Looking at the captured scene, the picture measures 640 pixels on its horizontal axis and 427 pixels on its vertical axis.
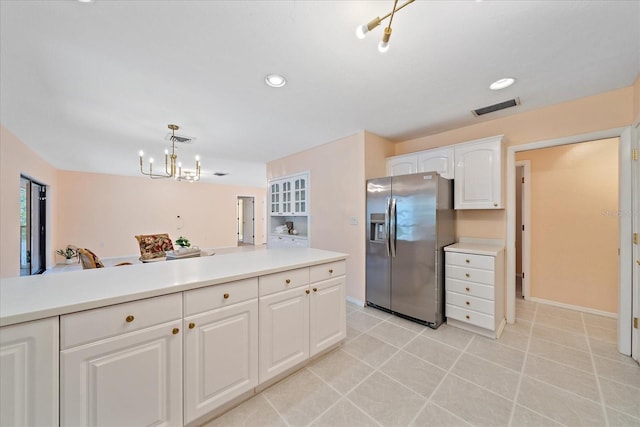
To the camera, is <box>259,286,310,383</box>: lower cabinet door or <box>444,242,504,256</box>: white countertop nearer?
<box>259,286,310,383</box>: lower cabinet door

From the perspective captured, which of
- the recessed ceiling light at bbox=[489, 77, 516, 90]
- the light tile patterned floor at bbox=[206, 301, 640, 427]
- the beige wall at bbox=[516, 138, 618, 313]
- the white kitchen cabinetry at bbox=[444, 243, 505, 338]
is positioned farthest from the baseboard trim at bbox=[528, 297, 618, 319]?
the recessed ceiling light at bbox=[489, 77, 516, 90]

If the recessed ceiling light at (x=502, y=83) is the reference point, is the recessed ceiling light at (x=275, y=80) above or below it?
above

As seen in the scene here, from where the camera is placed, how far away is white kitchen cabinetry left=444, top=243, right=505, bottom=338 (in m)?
2.36

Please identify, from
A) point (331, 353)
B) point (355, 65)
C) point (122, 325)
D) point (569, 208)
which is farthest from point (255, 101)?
point (569, 208)

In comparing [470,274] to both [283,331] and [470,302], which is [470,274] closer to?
[470,302]

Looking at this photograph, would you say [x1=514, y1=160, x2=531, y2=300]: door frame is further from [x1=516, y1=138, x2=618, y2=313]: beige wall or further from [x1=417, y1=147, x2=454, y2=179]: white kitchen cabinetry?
[x1=417, y1=147, x2=454, y2=179]: white kitchen cabinetry

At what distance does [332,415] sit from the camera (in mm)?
1478

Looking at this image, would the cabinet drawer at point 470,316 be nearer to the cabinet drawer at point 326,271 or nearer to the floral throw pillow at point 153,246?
the cabinet drawer at point 326,271

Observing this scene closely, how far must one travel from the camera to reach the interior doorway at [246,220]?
941 cm

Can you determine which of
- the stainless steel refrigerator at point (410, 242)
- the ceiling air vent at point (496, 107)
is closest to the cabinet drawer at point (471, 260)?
the stainless steel refrigerator at point (410, 242)

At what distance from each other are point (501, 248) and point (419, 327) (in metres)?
1.28

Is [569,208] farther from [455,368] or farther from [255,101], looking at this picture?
[255,101]

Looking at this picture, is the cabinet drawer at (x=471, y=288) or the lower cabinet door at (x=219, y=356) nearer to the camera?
the lower cabinet door at (x=219, y=356)

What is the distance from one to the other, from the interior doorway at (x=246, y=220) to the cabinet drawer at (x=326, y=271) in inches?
303
